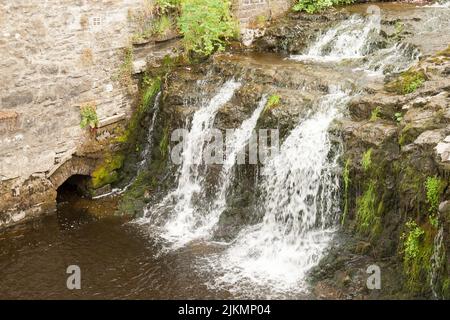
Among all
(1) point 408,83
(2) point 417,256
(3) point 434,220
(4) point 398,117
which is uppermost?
(1) point 408,83

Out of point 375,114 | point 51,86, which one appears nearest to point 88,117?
point 51,86

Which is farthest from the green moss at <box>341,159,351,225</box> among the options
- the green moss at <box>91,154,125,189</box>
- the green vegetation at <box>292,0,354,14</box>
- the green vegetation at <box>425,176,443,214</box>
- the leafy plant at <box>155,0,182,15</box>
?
the green vegetation at <box>292,0,354,14</box>

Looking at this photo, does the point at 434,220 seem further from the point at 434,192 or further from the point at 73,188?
the point at 73,188

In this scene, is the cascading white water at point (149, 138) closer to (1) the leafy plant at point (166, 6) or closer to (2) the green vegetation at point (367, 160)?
(1) the leafy plant at point (166, 6)

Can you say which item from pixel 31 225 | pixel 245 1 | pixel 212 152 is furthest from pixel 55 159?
pixel 245 1

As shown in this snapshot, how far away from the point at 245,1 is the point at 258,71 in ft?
9.83

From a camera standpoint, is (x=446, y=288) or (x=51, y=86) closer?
(x=446, y=288)

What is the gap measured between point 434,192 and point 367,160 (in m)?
1.46

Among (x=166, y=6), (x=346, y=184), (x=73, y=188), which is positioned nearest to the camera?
(x=346, y=184)

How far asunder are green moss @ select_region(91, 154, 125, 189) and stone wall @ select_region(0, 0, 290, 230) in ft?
0.78

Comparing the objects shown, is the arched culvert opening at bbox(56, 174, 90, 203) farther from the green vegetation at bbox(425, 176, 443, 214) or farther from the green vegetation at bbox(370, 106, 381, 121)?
the green vegetation at bbox(425, 176, 443, 214)

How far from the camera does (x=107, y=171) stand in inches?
455

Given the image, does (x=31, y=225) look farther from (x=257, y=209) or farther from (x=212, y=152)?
(x=257, y=209)

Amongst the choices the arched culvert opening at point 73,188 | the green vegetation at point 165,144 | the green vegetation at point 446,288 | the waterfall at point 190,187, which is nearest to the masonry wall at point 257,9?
the waterfall at point 190,187
